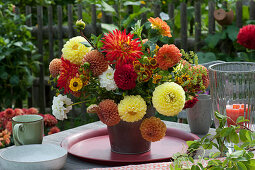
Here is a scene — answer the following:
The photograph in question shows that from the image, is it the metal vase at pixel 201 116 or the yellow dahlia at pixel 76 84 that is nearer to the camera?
the yellow dahlia at pixel 76 84

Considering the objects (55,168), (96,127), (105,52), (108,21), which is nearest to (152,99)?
(105,52)

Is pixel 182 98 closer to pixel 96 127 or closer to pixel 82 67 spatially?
pixel 82 67

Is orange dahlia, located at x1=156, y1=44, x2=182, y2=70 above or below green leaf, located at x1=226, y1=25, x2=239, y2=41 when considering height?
below

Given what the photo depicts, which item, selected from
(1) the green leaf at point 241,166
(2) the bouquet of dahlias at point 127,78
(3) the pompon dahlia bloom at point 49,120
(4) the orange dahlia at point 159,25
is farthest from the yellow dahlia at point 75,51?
(3) the pompon dahlia bloom at point 49,120

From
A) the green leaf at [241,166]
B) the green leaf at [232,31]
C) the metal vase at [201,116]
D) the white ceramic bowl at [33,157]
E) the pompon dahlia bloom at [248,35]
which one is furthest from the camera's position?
the green leaf at [232,31]

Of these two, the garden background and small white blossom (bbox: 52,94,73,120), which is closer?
small white blossom (bbox: 52,94,73,120)

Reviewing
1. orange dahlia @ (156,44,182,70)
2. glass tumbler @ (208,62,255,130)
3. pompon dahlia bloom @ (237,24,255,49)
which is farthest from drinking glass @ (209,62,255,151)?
pompon dahlia bloom @ (237,24,255,49)

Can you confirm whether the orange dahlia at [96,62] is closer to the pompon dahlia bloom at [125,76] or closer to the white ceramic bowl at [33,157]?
the pompon dahlia bloom at [125,76]

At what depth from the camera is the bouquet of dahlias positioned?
3.78ft

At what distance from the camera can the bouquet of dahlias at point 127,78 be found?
1153 millimetres

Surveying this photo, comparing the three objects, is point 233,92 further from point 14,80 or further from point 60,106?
point 14,80

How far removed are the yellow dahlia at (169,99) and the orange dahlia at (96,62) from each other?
Result: 172 millimetres

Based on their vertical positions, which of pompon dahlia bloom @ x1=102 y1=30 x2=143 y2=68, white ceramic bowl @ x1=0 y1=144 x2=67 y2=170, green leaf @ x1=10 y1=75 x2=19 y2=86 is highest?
pompon dahlia bloom @ x1=102 y1=30 x2=143 y2=68

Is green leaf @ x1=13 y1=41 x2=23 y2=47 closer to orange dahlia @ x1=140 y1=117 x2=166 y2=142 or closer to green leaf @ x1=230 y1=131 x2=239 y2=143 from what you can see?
orange dahlia @ x1=140 y1=117 x2=166 y2=142
